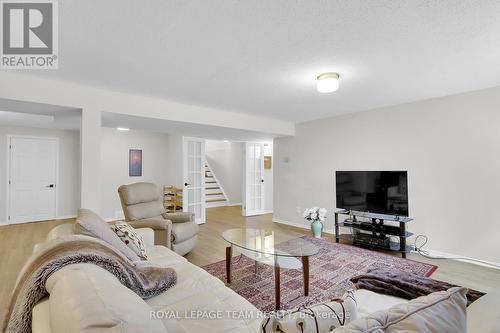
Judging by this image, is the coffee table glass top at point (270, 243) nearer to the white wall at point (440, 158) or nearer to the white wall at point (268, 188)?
the white wall at point (440, 158)

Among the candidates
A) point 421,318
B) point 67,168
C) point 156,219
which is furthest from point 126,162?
point 421,318

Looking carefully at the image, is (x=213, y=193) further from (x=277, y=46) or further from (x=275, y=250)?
(x=277, y=46)

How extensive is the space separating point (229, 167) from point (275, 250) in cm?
631

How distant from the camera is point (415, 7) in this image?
159 centimetres

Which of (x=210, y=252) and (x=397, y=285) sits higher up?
(x=397, y=285)

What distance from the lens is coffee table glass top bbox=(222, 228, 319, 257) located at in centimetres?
250

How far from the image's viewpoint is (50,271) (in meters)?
1.01

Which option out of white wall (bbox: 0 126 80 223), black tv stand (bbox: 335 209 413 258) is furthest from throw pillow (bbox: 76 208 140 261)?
white wall (bbox: 0 126 80 223)

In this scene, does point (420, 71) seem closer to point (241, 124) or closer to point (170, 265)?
point (241, 124)

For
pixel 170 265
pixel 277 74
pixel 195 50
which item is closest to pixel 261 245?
pixel 170 265

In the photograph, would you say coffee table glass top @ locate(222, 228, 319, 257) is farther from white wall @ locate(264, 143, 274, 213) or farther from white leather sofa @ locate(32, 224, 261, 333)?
white wall @ locate(264, 143, 274, 213)

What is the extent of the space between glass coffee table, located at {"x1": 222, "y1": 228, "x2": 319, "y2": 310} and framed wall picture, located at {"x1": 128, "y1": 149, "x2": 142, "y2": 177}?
431 cm

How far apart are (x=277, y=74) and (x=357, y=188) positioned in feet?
8.05

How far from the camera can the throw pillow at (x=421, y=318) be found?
651mm
